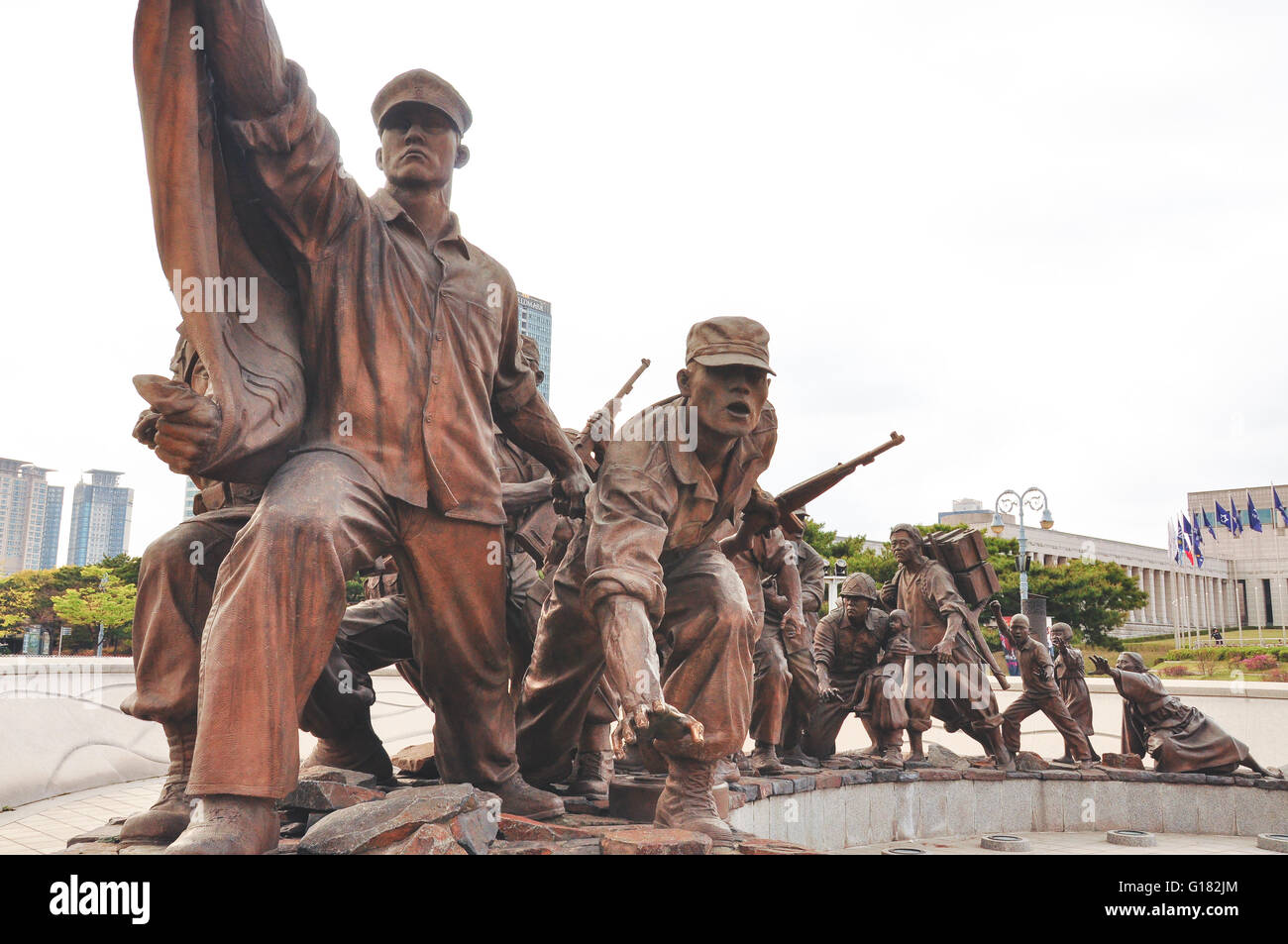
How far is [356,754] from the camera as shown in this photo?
448 cm

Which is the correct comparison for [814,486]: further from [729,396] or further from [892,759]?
[892,759]

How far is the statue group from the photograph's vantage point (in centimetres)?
290

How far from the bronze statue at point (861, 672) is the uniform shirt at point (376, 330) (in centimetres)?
630

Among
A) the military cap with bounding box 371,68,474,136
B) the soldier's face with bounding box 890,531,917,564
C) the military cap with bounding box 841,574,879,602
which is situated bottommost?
the military cap with bounding box 841,574,879,602

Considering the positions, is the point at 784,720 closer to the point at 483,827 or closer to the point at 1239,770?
the point at 1239,770

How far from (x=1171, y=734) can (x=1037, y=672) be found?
58.4 inches

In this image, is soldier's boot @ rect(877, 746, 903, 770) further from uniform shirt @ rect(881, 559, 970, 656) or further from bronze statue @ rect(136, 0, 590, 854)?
bronze statue @ rect(136, 0, 590, 854)

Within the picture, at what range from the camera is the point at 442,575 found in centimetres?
367

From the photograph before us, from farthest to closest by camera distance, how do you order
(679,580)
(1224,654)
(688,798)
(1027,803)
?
(1224,654) → (1027,803) → (679,580) → (688,798)

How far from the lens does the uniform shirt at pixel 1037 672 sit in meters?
9.98

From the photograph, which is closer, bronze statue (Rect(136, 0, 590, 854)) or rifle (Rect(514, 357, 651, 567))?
bronze statue (Rect(136, 0, 590, 854))

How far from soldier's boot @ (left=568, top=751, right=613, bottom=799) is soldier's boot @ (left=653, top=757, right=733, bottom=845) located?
964mm

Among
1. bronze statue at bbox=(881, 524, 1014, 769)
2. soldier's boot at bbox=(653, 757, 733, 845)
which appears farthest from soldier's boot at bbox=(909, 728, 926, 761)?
soldier's boot at bbox=(653, 757, 733, 845)

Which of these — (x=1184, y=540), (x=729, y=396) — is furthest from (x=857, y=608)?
(x=1184, y=540)
